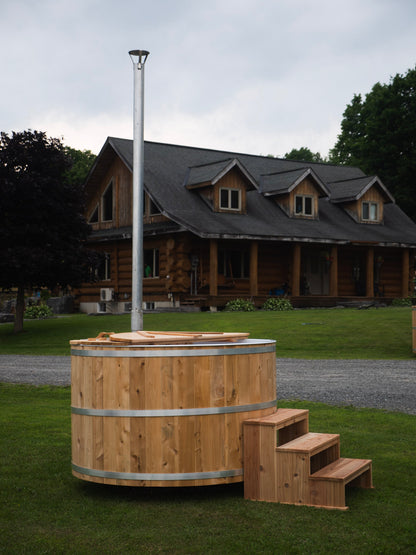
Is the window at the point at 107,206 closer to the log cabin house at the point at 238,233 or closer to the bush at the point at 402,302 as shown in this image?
the log cabin house at the point at 238,233

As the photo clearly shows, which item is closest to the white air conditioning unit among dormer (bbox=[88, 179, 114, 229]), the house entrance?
dormer (bbox=[88, 179, 114, 229])

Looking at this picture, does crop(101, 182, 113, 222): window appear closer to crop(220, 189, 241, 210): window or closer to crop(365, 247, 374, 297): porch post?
crop(220, 189, 241, 210): window

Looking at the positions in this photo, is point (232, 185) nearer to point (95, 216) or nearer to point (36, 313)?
point (95, 216)

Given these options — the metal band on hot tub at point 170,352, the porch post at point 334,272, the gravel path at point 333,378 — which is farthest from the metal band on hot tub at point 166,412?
the porch post at point 334,272

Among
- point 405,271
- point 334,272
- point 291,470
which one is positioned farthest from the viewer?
point 405,271

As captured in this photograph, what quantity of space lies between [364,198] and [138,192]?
1151 inches

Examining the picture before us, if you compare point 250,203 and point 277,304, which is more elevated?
point 250,203

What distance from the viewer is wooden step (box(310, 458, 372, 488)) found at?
19.1 feet

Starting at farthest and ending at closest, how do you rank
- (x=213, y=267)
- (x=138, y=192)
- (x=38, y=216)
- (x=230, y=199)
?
(x=230, y=199) → (x=213, y=267) → (x=38, y=216) → (x=138, y=192)

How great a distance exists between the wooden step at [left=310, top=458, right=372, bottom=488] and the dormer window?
94.4 feet

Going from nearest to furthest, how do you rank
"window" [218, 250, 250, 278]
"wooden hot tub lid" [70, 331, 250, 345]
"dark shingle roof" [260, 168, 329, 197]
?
1. "wooden hot tub lid" [70, 331, 250, 345]
2. "window" [218, 250, 250, 278]
3. "dark shingle roof" [260, 168, 329, 197]

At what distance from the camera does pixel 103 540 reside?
5.04 metres

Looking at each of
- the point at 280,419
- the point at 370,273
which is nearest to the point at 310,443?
the point at 280,419

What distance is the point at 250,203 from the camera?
121 ft
